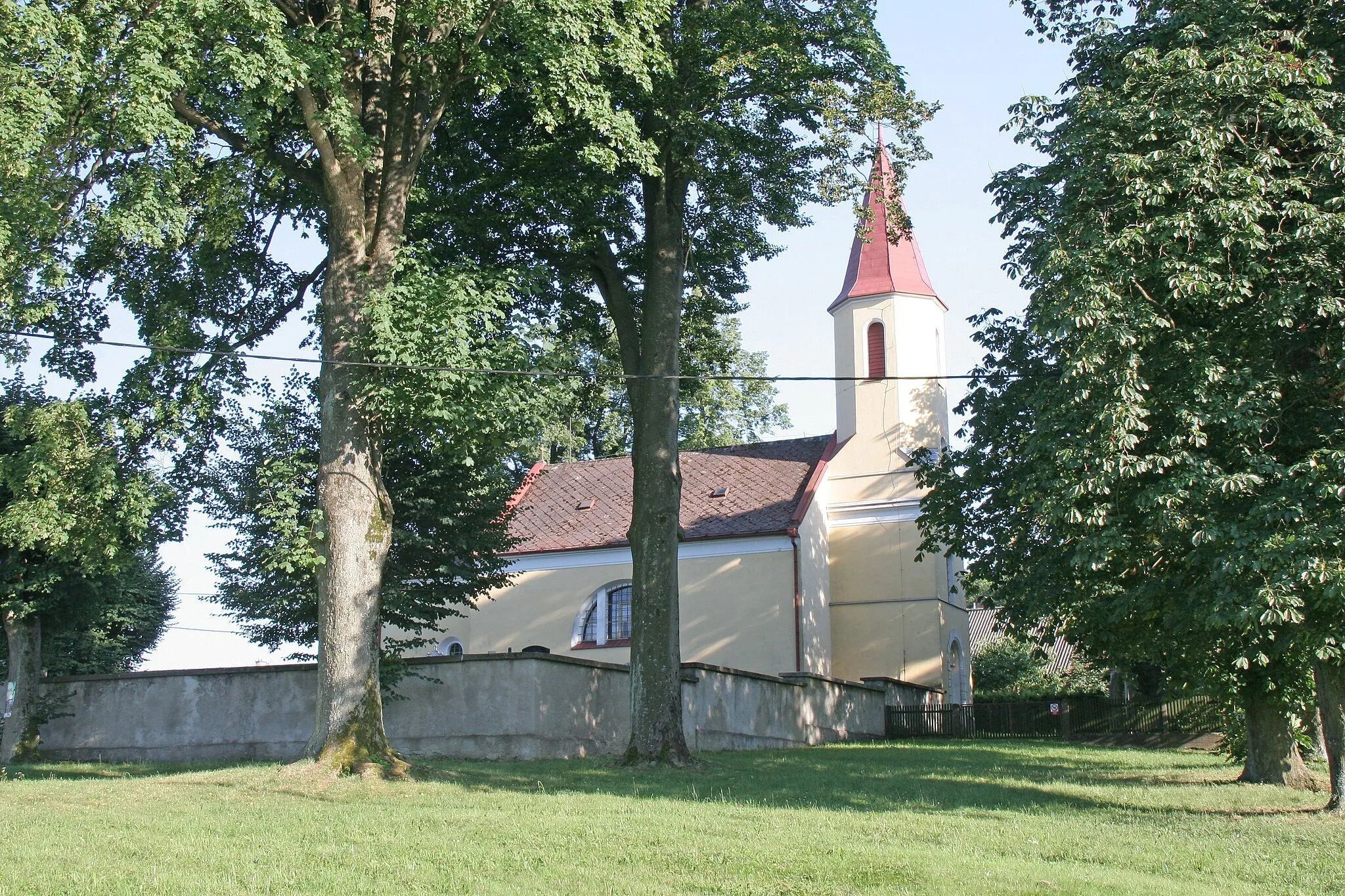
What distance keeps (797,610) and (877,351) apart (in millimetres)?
8537

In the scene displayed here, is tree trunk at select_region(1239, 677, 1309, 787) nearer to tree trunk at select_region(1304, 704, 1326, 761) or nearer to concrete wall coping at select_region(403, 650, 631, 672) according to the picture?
tree trunk at select_region(1304, 704, 1326, 761)

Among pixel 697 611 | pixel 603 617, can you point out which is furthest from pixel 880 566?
pixel 603 617

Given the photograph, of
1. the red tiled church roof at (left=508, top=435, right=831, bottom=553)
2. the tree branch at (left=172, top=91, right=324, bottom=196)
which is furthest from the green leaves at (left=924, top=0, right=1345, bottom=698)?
the red tiled church roof at (left=508, top=435, right=831, bottom=553)

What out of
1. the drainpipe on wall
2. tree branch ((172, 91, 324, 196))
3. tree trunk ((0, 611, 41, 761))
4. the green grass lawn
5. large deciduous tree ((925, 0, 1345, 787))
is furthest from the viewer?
the drainpipe on wall

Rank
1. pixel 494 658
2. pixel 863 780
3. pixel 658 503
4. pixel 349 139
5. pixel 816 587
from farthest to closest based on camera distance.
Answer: pixel 816 587
pixel 494 658
pixel 658 503
pixel 863 780
pixel 349 139

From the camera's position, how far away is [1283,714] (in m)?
15.8

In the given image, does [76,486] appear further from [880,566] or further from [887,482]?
[887,482]

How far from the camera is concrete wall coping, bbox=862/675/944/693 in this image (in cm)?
3247

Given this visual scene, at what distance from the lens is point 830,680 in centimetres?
2928

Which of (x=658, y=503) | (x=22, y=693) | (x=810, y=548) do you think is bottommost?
(x=22, y=693)

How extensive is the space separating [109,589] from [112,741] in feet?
9.20

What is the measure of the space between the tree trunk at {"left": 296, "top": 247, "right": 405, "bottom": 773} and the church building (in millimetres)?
19189

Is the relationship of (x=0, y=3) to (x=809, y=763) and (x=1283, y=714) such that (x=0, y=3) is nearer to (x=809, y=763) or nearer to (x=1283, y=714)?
(x=809, y=763)

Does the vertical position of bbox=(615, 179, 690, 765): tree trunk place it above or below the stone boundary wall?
above
